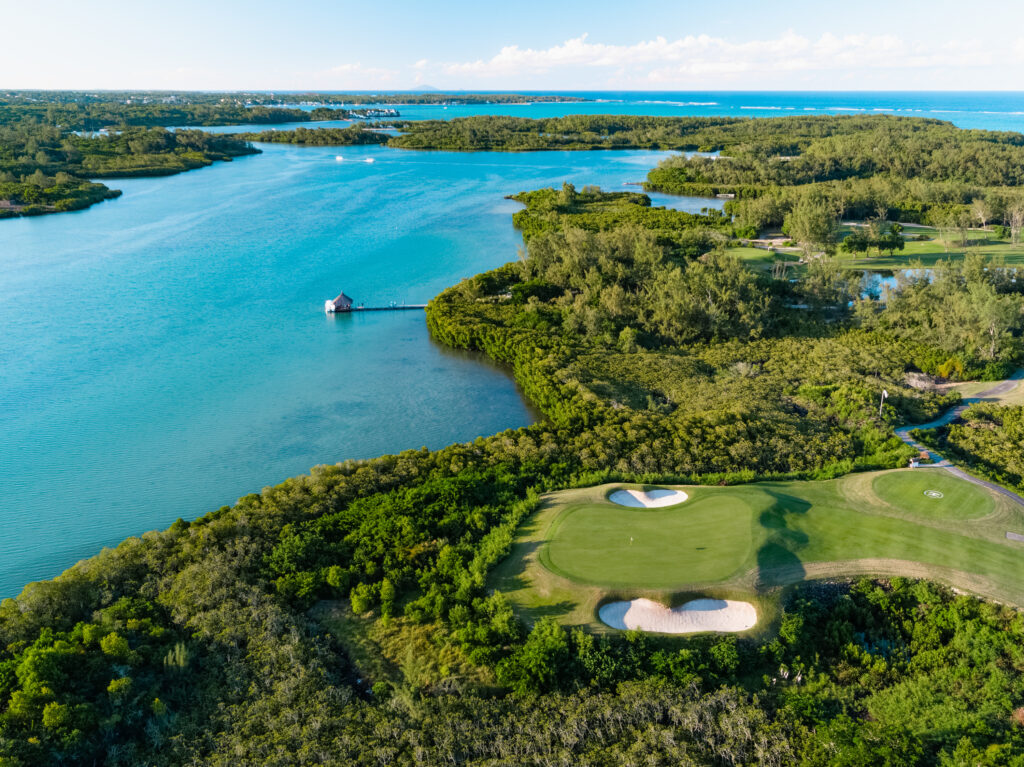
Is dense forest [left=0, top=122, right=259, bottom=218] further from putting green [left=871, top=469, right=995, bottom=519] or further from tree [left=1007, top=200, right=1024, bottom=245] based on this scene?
tree [left=1007, top=200, right=1024, bottom=245]

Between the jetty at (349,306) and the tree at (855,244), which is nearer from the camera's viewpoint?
the jetty at (349,306)

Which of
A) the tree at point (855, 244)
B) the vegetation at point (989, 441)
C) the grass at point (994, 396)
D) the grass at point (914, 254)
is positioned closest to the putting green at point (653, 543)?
the vegetation at point (989, 441)

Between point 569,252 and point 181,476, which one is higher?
point 569,252

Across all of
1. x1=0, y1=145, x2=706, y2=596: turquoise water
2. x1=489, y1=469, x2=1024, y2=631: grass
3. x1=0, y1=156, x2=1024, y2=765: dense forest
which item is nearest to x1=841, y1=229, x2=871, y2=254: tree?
x1=0, y1=156, x2=1024, y2=765: dense forest

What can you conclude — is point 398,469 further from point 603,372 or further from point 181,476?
point 603,372

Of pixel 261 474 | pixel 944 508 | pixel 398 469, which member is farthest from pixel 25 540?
pixel 944 508

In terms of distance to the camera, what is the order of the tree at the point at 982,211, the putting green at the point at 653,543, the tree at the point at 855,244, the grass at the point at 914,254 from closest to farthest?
the putting green at the point at 653,543
the grass at the point at 914,254
the tree at the point at 855,244
the tree at the point at 982,211

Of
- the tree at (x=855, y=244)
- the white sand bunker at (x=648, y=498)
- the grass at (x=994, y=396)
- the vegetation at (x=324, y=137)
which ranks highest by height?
the vegetation at (x=324, y=137)

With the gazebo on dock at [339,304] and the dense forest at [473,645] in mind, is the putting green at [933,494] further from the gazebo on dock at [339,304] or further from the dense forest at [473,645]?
the gazebo on dock at [339,304]
